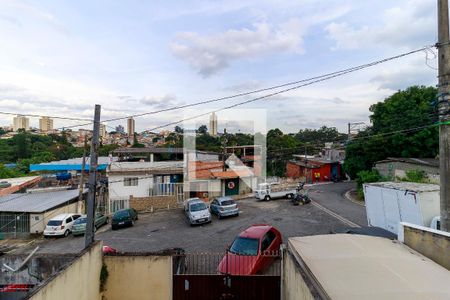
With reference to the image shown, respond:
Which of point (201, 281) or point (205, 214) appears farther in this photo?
point (205, 214)

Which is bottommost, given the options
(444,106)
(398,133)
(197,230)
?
(197,230)

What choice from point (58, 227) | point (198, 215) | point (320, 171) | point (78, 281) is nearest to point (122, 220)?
point (58, 227)

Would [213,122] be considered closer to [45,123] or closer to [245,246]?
[45,123]

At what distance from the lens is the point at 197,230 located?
16.2 m

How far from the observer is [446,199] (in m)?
6.11

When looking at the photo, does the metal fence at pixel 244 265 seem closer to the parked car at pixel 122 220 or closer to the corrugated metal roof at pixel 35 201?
the parked car at pixel 122 220

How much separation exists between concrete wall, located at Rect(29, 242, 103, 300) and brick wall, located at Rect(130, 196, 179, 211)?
50.6 ft

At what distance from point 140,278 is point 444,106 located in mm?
8031

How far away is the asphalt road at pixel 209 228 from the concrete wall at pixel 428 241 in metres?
6.76

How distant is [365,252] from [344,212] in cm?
1343

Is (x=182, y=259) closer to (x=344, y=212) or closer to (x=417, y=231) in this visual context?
(x=417, y=231)

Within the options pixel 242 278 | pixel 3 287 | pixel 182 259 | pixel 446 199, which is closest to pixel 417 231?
pixel 446 199

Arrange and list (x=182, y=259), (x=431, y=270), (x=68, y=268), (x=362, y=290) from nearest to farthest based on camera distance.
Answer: (x=362, y=290)
(x=431, y=270)
(x=68, y=268)
(x=182, y=259)

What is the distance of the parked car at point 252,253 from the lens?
889 cm
